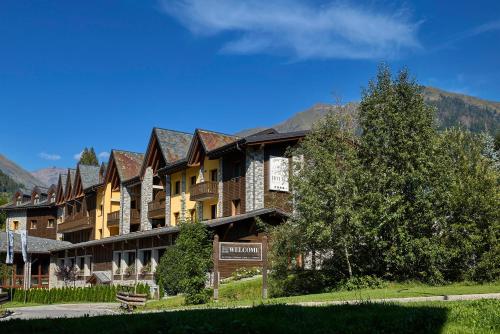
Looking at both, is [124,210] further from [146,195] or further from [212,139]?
[212,139]

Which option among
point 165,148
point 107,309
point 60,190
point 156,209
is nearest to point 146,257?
point 156,209

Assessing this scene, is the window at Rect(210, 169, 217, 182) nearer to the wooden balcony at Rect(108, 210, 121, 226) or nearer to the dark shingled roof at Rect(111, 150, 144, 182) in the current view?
the dark shingled roof at Rect(111, 150, 144, 182)

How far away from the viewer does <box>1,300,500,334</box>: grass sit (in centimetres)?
833

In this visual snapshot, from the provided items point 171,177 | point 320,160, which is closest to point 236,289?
point 320,160

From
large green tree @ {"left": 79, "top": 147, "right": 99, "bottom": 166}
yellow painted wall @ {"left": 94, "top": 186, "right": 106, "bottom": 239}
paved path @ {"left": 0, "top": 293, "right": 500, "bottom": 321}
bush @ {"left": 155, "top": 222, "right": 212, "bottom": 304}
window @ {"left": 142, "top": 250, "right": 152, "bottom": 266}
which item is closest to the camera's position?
paved path @ {"left": 0, "top": 293, "right": 500, "bottom": 321}

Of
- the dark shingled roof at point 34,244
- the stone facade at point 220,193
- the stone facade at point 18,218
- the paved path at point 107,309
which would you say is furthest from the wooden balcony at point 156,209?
the stone facade at point 18,218

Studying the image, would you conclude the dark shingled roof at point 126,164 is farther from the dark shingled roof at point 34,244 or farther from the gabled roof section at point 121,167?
the dark shingled roof at point 34,244

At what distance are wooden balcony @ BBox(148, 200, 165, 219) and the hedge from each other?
8992 mm

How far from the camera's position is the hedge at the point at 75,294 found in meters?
36.7

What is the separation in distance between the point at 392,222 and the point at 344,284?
10.0 ft

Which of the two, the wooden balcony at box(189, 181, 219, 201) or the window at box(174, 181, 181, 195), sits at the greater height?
the window at box(174, 181, 181, 195)

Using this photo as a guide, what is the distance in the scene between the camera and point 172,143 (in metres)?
47.3

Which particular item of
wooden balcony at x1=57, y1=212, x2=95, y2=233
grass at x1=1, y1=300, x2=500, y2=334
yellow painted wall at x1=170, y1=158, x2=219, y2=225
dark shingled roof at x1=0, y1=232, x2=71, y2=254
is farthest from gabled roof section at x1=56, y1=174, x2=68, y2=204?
grass at x1=1, y1=300, x2=500, y2=334

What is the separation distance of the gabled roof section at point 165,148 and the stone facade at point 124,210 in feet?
16.3
